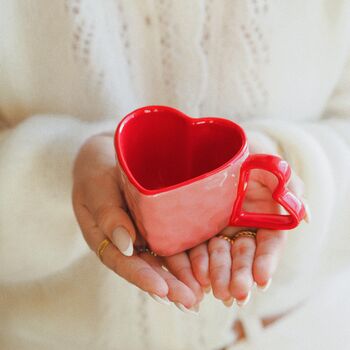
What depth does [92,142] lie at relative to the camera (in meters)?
0.54

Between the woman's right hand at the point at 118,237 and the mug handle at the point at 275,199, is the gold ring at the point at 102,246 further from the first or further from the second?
the mug handle at the point at 275,199

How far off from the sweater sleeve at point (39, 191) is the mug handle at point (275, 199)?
207mm

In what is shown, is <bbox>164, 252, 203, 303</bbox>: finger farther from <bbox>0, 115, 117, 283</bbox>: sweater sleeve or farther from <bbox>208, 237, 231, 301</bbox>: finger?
<bbox>0, 115, 117, 283</bbox>: sweater sleeve

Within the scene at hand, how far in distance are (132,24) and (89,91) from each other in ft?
0.31

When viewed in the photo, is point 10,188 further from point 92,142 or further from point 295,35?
point 295,35

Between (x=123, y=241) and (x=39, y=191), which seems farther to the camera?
(x=39, y=191)

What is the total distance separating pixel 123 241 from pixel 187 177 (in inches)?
4.6

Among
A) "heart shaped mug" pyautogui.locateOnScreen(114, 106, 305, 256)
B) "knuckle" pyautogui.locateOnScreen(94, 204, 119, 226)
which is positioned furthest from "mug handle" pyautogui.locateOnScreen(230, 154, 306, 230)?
"knuckle" pyautogui.locateOnScreen(94, 204, 119, 226)

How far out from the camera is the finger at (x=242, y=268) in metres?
0.39

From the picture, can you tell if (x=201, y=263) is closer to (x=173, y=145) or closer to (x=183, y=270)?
(x=183, y=270)

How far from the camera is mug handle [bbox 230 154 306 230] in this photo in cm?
41

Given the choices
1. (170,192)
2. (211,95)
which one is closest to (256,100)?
(211,95)

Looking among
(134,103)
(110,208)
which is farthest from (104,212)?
(134,103)

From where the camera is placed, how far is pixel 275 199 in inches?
16.6
